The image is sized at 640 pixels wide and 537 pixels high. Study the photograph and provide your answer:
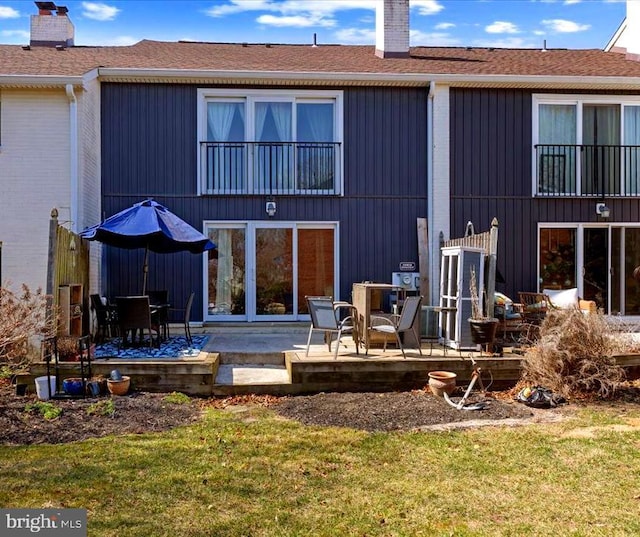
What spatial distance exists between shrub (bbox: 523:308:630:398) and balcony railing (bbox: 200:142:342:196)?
5.34 metres

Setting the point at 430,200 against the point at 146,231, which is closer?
the point at 146,231

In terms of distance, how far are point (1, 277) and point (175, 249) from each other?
324cm

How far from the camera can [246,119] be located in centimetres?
1097

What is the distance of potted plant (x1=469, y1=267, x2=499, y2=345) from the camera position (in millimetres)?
7672

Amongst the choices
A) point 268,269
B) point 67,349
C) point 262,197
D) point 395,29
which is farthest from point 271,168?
point 67,349

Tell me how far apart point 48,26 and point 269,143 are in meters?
6.89

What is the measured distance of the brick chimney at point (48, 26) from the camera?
13.4m

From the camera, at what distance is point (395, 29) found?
41.8 feet

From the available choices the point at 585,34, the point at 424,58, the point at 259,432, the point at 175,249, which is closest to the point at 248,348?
the point at 175,249

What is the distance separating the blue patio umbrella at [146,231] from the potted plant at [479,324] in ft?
13.0

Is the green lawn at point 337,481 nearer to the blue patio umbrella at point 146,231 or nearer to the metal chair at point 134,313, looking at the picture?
the metal chair at point 134,313

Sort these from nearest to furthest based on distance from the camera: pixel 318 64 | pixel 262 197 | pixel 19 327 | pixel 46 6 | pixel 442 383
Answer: pixel 19 327
pixel 442 383
pixel 262 197
pixel 318 64
pixel 46 6

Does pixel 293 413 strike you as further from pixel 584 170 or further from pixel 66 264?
pixel 584 170

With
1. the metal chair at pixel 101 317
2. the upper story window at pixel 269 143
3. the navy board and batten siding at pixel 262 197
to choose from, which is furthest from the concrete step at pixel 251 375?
the upper story window at pixel 269 143
